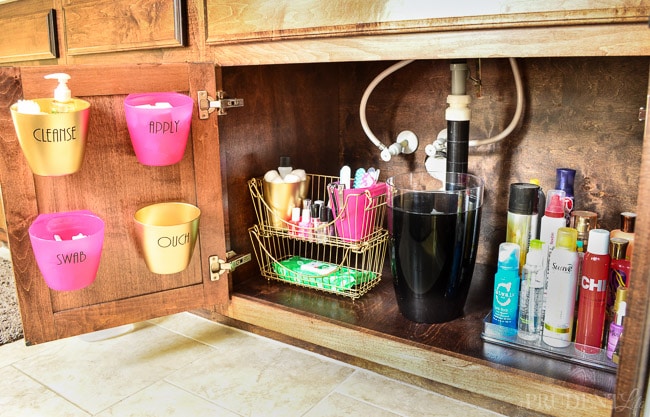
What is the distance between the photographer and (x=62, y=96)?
2.90 ft

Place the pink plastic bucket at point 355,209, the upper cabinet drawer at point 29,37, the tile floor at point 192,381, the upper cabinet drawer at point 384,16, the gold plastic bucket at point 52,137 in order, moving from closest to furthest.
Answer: the upper cabinet drawer at point 384,16, the gold plastic bucket at point 52,137, the tile floor at point 192,381, the pink plastic bucket at point 355,209, the upper cabinet drawer at point 29,37

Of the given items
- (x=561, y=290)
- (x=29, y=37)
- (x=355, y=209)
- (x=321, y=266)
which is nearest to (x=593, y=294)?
(x=561, y=290)

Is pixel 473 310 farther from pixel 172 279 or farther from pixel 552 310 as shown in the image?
pixel 172 279

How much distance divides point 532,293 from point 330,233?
0.46m

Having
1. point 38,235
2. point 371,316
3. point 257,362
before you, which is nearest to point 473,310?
point 371,316

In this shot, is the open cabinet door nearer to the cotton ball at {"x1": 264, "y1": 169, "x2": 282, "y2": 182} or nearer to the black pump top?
the cotton ball at {"x1": 264, "y1": 169, "x2": 282, "y2": 182}

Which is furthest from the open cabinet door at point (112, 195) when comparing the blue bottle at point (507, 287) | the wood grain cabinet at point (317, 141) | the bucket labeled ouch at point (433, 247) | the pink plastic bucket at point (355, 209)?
the blue bottle at point (507, 287)

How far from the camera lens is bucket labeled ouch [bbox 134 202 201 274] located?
0.98m

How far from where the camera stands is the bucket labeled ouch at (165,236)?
38.4 inches

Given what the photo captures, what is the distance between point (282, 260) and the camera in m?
1.37

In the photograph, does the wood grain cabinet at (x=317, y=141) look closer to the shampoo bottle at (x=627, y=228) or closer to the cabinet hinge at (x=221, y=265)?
the cabinet hinge at (x=221, y=265)

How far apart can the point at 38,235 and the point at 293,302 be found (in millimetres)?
514

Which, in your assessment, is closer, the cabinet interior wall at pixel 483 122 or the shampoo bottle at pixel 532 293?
the shampoo bottle at pixel 532 293

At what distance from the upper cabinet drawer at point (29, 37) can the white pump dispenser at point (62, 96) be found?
2.37 feet
